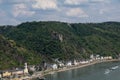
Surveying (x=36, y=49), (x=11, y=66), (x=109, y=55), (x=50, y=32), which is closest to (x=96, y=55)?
(x=109, y=55)

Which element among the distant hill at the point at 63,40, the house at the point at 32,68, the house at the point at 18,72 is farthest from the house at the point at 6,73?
the distant hill at the point at 63,40

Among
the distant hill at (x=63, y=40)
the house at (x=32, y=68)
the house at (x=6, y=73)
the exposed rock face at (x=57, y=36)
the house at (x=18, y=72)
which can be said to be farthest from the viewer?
the exposed rock face at (x=57, y=36)

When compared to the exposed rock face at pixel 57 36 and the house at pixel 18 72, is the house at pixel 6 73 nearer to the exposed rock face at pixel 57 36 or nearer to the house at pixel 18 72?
the house at pixel 18 72

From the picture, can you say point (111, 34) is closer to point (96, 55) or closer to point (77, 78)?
point (96, 55)

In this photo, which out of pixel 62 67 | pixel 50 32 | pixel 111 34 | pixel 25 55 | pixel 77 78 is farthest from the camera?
pixel 111 34

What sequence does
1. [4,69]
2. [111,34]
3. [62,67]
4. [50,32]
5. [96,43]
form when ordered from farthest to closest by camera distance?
1. [111,34]
2. [96,43]
3. [50,32]
4. [62,67]
5. [4,69]

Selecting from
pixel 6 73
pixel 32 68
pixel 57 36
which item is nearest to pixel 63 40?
pixel 57 36

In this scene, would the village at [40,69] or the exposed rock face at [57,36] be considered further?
the exposed rock face at [57,36]
